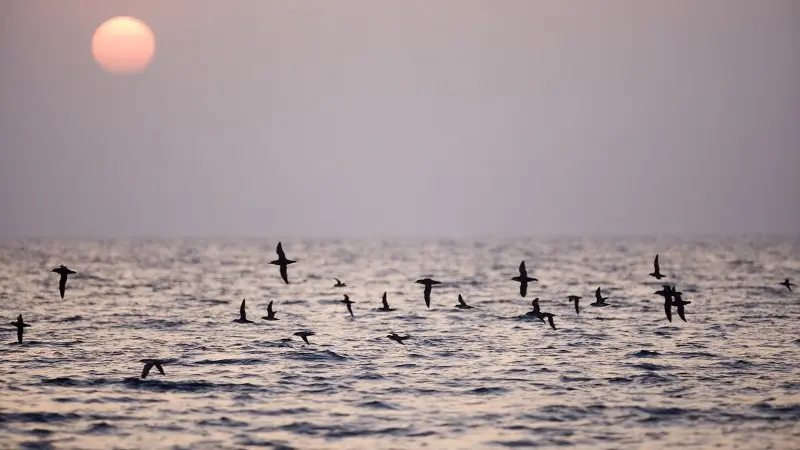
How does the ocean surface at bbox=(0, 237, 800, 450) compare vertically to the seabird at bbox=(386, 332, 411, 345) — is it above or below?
below

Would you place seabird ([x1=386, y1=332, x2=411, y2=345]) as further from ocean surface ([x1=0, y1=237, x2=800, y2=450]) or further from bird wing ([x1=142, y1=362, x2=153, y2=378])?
bird wing ([x1=142, y1=362, x2=153, y2=378])

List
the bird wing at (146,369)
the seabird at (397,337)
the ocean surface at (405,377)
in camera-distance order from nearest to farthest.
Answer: the ocean surface at (405,377)
the bird wing at (146,369)
the seabird at (397,337)

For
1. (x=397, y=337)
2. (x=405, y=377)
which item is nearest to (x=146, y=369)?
(x=405, y=377)

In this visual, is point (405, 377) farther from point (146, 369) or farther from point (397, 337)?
point (146, 369)

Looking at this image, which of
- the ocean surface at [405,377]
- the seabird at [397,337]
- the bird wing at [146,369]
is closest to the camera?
the ocean surface at [405,377]

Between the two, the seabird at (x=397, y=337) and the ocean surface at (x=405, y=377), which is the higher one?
the seabird at (x=397, y=337)

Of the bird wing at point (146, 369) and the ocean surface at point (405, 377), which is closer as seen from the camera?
the ocean surface at point (405, 377)

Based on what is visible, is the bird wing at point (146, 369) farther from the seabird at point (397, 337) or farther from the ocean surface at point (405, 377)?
the seabird at point (397, 337)

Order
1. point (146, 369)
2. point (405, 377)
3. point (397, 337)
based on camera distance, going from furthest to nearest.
Result: 1. point (397, 337)
2. point (405, 377)
3. point (146, 369)

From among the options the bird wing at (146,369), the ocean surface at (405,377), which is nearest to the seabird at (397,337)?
the ocean surface at (405,377)

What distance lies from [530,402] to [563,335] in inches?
695

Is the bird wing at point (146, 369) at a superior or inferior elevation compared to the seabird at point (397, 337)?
inferior

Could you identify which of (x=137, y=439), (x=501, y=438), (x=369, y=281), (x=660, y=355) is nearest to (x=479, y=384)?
(x=501, y=438)

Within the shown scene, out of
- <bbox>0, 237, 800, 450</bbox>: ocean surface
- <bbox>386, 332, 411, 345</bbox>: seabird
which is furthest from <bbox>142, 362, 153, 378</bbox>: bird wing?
<bbox>386, 332, 411, 345</bbox>: seabird
